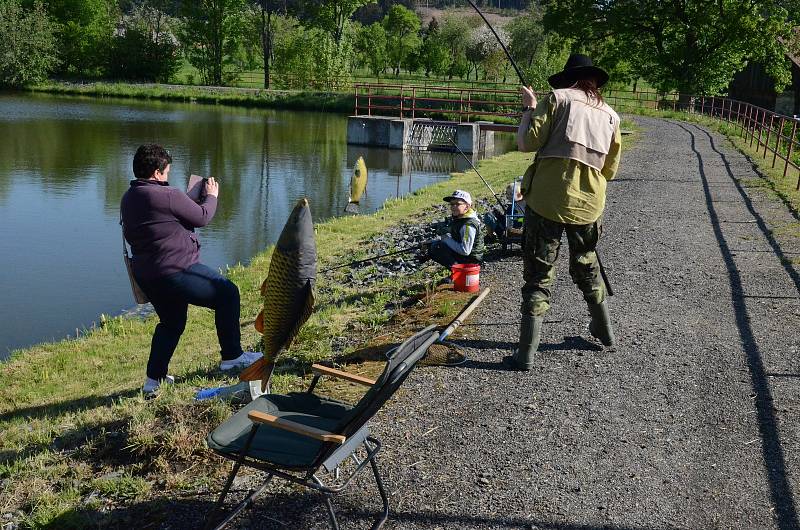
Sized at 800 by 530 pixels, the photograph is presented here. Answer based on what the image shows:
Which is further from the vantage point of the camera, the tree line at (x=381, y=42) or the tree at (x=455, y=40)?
the tree at (x=455, y=40)

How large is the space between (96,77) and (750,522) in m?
70.9

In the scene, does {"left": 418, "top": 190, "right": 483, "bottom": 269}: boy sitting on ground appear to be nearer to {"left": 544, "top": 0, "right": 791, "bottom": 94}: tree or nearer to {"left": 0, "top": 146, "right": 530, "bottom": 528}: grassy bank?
{"left": 0, "top": 146, "right": 530, "bottom": 528}: grassy bank

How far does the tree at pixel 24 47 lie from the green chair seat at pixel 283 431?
62.9 meters

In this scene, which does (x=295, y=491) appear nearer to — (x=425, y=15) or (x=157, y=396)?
(x=157, y=396)

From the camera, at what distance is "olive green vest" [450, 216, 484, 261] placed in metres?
7.59

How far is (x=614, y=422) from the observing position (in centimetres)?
480

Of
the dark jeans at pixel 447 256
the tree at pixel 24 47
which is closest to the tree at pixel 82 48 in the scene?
the tree at pixel 24 47

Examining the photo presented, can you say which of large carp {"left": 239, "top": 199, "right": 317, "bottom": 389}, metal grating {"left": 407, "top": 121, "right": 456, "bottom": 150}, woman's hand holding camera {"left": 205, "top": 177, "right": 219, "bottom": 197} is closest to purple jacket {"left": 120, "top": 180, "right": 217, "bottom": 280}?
woman's hand holding camera {"left": 205, "top": 177, "right": 219, "bottom": 197}

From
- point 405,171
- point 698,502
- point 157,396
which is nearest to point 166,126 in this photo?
point 405,171

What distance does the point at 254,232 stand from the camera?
16.5 m

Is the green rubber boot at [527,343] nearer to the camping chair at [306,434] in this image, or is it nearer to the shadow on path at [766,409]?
the shadow on path at [766,409]

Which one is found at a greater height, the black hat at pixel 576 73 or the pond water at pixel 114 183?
the black hat at pixel 576 73

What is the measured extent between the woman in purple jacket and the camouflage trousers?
6.61 feet

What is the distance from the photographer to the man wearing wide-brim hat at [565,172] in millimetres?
5008
